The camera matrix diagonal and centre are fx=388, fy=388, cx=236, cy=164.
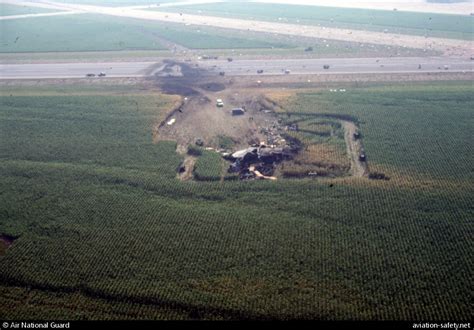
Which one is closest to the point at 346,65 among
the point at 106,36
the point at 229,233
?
the point at 229,233

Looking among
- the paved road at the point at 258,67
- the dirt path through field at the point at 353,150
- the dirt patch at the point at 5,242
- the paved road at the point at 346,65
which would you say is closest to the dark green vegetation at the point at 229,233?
the dirt patch at the point at 5,242

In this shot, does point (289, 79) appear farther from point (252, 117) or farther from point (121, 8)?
point (121, 8)

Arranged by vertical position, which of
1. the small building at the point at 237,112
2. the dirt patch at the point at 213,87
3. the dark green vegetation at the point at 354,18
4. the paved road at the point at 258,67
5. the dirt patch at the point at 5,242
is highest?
the dark green vegetation at the point at 354,18

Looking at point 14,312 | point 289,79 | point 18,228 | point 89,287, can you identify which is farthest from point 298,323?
point 289,79

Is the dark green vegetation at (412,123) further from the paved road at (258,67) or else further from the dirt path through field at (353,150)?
the paved road at (258,67)

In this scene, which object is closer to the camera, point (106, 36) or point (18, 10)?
point (106, 36)

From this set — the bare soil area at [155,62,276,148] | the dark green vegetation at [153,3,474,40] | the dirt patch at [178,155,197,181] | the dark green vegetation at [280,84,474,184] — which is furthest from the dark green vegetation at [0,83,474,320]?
the dark green vegetation at [153,3,474,40]

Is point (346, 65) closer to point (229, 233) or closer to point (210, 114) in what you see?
point (210, 114)
